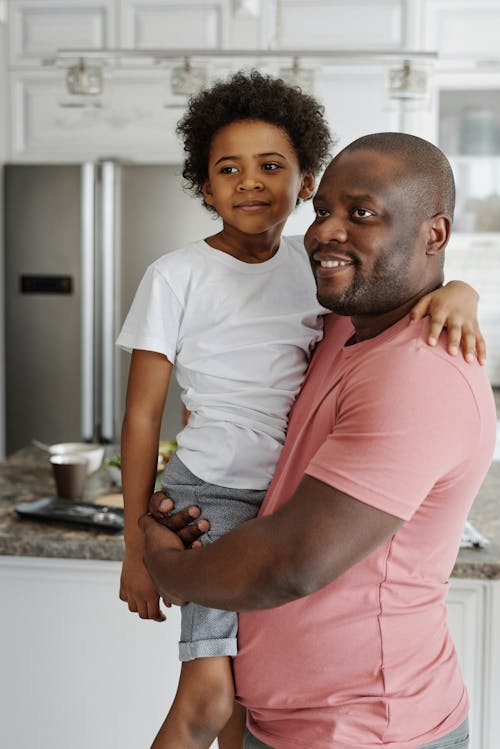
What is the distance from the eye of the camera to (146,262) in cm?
371

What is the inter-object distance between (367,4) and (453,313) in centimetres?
298

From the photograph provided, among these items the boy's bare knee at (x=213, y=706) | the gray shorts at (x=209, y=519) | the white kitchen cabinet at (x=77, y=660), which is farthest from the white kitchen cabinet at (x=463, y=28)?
the boy's bare knee at (x=213, y=706)

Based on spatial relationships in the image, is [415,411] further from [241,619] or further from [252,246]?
[252,246]

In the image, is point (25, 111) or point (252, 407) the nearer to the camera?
point (252, 407)

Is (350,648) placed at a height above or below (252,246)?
below

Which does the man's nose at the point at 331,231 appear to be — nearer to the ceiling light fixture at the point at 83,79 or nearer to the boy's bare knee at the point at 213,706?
the boy's bare knee at the point at 213,706

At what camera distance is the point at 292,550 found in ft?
3.14

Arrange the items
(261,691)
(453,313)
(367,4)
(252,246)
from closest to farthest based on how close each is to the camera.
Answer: (453,313), (261,691), (252,246), (367,4)

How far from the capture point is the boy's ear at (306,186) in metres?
1.59

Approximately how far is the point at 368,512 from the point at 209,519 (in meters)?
0.45

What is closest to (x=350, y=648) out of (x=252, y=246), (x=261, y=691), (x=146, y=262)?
(x=261, y=691)

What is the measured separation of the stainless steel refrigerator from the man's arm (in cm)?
269

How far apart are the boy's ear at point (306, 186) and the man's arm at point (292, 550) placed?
2.46 feet

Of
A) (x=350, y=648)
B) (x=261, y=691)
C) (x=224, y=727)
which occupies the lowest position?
(x=224, y=727)
